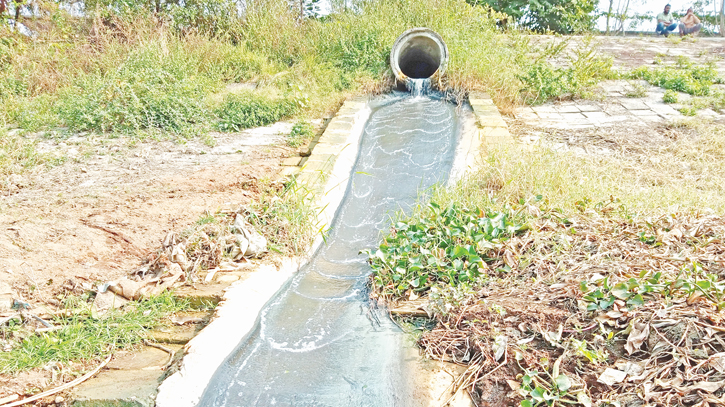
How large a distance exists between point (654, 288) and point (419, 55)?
773cm

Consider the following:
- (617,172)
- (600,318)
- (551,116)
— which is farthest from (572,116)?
(600,318)

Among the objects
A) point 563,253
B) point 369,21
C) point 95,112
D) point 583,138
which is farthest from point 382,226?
point 369,21

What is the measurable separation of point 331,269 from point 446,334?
4.74 feet

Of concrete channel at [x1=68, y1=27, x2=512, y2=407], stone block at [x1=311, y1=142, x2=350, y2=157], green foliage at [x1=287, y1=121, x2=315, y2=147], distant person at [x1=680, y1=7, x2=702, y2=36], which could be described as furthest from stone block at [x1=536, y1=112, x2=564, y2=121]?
distant person at [x1=680, y1=7, x2=702, y2=36]

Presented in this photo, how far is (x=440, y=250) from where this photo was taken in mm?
3957

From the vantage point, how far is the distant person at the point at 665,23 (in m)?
14.9

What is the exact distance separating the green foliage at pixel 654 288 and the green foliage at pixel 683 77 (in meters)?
6.79

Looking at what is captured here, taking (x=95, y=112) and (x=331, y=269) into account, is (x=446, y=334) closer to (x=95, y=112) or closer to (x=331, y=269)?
(x=331, y=269)

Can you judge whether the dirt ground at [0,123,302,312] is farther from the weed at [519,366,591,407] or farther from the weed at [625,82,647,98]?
the weed at [625,82,647,98]

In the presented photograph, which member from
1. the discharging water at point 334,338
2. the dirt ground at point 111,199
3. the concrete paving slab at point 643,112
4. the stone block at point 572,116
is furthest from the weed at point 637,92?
the dirt ground at point 111,199

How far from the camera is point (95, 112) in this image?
6.91 meters

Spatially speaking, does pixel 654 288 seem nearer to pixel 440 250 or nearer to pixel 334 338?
pixel 440 250

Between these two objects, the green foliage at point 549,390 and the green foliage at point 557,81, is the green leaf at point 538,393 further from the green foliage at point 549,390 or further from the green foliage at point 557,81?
the green foliage at point 557,81

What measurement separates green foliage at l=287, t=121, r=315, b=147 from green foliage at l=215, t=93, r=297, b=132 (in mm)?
498
